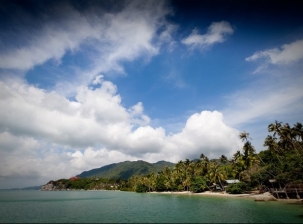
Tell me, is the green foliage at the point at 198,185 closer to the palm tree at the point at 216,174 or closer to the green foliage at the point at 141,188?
the palm tree at the point at 216,174

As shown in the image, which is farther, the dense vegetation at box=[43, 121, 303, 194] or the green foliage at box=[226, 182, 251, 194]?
the green foliage at box=[226, 182, 251, 194]

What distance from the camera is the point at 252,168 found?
91.4 m

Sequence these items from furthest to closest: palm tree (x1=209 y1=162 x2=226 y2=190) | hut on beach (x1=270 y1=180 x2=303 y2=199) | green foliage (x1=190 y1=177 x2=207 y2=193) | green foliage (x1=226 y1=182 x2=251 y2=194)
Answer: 1. green foliage (x1=190 y1=177 x2=207 y2=193)
2. palm tree (x1=209 y1=162 x2=226 y2=190)
3. green foliage (x1=226 y1=182 x2=251 y2=194)
4. hut on beach (x1=270 y1=180 x2=303 y2=199)

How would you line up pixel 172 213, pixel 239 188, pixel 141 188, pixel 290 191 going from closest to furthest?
pixel 172 213 < pixel 290 191 < pixel 239 188 < pixel 141 188

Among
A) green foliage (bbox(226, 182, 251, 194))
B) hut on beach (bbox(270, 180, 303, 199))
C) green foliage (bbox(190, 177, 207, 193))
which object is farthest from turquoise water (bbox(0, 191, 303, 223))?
green foliage (bbox(190, 177, 207, 193))

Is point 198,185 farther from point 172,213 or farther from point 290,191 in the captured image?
point 172,213

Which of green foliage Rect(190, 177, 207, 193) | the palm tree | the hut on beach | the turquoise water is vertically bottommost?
the turquoise water

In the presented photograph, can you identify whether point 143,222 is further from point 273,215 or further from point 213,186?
point 213,186

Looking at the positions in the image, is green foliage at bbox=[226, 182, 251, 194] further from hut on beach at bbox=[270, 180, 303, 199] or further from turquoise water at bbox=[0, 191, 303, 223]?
turquoise water at bbox=[0, 191, 303, 223]

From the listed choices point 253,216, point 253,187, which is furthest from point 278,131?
point 253,216

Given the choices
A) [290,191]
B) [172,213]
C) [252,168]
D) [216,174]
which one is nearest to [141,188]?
[216,174]

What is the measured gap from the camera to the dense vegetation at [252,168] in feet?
197

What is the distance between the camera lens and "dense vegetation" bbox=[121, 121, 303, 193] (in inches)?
2359

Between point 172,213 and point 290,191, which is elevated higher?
point 290,191
